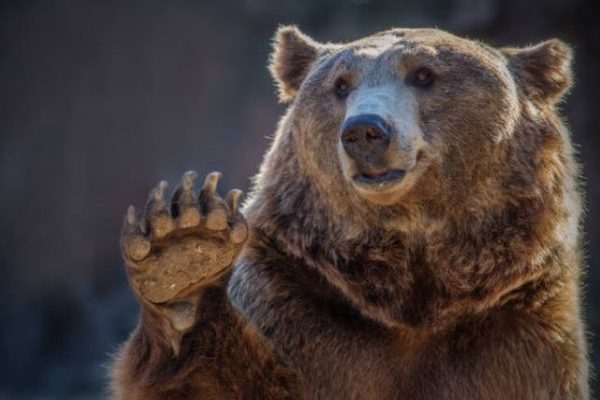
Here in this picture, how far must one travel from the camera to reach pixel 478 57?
509 cm

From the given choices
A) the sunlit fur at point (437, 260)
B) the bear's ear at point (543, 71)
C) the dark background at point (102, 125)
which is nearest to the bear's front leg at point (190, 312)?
the sunlit fur at point (437, 260)

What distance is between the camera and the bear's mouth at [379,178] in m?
4.58

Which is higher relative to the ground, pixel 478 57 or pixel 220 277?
pixel 478 57

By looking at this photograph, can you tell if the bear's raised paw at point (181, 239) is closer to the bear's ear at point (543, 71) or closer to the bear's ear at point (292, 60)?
the bear's ear at point (292, 60)

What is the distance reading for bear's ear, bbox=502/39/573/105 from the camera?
5410 mm

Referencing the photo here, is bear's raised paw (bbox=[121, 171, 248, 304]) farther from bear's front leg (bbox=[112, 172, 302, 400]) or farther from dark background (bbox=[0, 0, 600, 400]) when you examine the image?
dark background (bbox=[0, 0, 600, 400])

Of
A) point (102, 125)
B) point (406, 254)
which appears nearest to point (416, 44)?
point (406, 254)

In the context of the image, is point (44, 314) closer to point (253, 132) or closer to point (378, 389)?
point (253, 132)

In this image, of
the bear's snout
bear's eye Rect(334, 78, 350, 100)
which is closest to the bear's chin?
the bear's snout

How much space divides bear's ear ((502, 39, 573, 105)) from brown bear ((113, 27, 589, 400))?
0.25 meters

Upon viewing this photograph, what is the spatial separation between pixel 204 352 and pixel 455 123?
1442mm

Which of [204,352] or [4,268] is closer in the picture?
[204,352]

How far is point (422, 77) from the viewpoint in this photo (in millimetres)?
4969

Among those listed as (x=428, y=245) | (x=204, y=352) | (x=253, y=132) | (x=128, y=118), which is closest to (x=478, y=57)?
(x=428, y=245)
